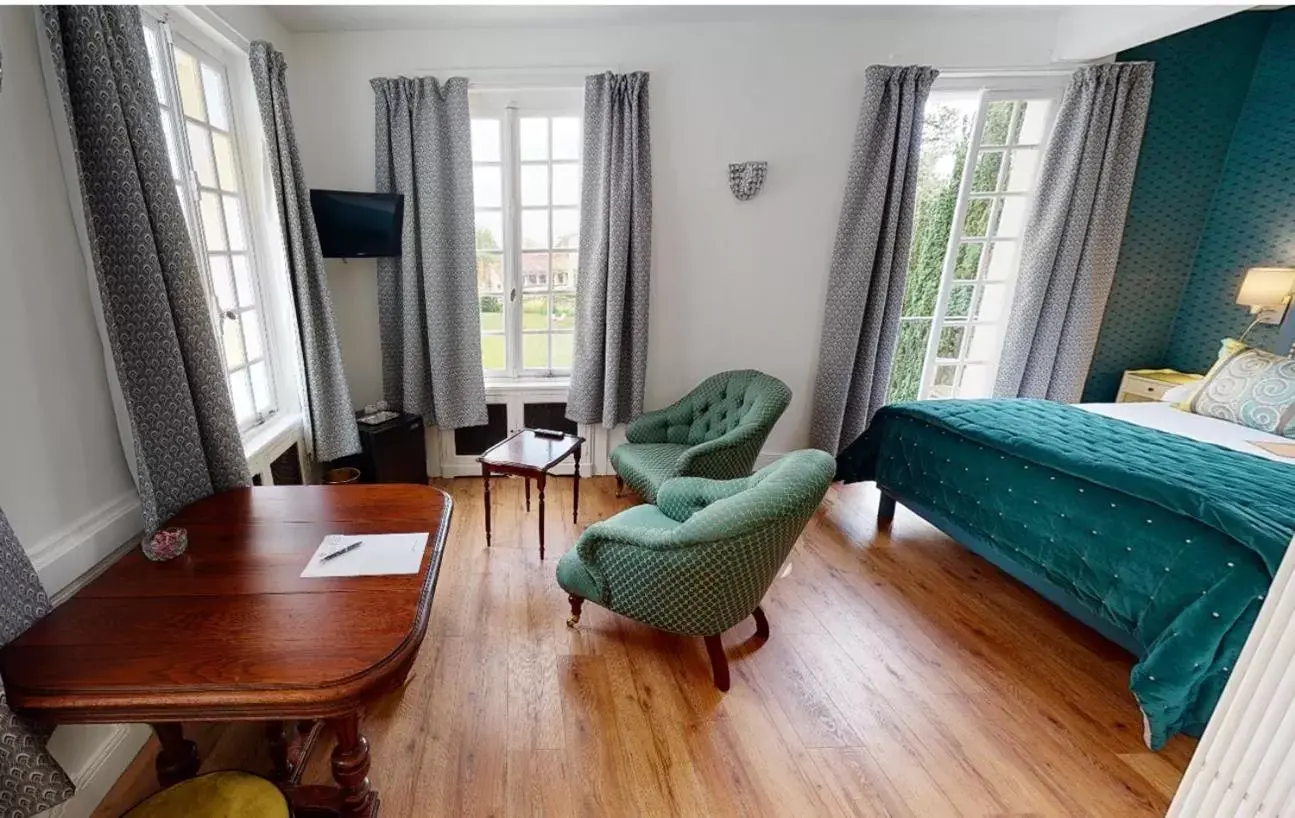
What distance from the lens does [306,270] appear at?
99.2 inches

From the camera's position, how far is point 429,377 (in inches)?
123

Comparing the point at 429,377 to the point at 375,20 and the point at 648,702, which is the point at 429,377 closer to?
the point at 375,20

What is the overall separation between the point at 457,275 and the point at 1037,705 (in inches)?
130

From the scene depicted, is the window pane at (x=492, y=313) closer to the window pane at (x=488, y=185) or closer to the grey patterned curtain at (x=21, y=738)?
the window pane at (x=488, y=185)

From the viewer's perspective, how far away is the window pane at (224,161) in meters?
2.26

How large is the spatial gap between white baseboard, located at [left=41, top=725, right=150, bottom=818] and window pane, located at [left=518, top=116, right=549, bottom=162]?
2969 mm

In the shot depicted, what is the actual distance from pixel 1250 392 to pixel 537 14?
406cm

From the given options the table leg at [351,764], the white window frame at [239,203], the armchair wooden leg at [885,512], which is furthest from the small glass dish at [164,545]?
the armchair wooden leg at [885,512]

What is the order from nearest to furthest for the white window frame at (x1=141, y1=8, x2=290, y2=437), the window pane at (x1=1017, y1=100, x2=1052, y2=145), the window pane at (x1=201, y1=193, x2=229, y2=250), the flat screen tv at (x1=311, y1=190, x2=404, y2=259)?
the white window frame at (x1=141, y1=8, x2=290, y2=437)
the window pane at (x1=201, y1=193, x2=229, y2=250)
the flat screen tv at (x1=311, y1=190, x2=404, y2=259)
the window pane at (x1=1017, y1=100, x2=1052, y2=145)

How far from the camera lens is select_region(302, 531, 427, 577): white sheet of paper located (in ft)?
3.97

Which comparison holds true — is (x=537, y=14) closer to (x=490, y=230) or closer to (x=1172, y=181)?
(x=490, y=230)

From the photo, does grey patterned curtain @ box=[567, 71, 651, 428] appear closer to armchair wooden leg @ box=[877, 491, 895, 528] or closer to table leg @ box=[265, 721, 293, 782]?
armchair wooden leg @ box=[877, 491, 895, 528]

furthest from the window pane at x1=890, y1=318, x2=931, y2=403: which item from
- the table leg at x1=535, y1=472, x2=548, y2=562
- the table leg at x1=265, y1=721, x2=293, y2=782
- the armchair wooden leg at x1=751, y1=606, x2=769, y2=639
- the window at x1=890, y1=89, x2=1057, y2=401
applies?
the table leg at x1=265, y1=721, x2=293, y2=782

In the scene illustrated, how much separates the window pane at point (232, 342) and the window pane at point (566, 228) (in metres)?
1.69
